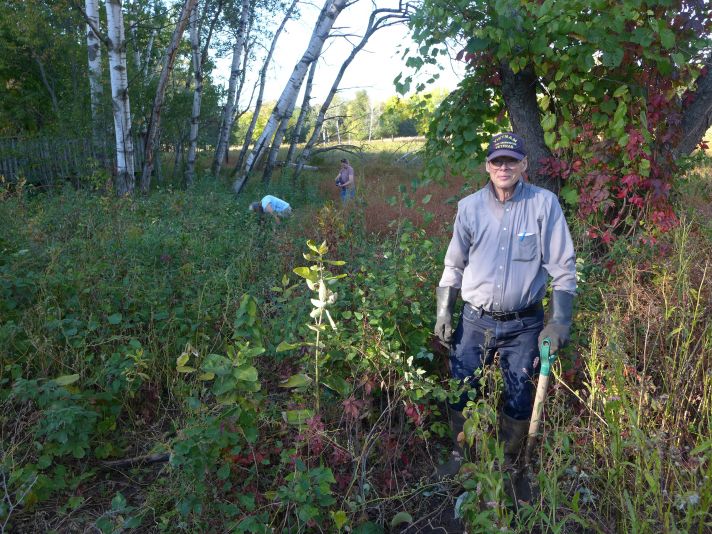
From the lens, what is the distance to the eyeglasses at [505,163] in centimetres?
302

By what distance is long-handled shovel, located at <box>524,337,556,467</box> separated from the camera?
9.21ft

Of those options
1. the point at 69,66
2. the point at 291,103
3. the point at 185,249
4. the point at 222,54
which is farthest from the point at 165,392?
the point at 222,54

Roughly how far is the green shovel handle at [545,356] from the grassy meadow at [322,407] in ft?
0.57

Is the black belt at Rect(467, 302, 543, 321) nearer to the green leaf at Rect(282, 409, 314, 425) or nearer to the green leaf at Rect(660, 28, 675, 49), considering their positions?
the green leaf at Rect(282, 409, 314, 425)

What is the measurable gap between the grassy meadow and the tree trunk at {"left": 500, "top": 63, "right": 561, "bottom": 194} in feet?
2.57

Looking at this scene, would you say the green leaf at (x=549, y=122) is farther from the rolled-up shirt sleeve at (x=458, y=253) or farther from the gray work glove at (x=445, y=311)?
the gray work glove at (x=445, y=311)

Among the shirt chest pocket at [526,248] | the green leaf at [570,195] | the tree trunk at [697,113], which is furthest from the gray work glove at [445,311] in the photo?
the tree trunk at [697,113]

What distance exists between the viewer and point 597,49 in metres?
4.46

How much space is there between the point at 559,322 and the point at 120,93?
30.2 ft

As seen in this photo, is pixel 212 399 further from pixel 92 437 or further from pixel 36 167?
pixel 36 167

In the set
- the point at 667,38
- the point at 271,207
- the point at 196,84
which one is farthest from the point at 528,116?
the point at 196,84

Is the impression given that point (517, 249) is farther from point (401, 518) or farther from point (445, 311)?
point (401, 518)

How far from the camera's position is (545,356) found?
288cm

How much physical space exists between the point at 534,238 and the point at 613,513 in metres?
1.33
